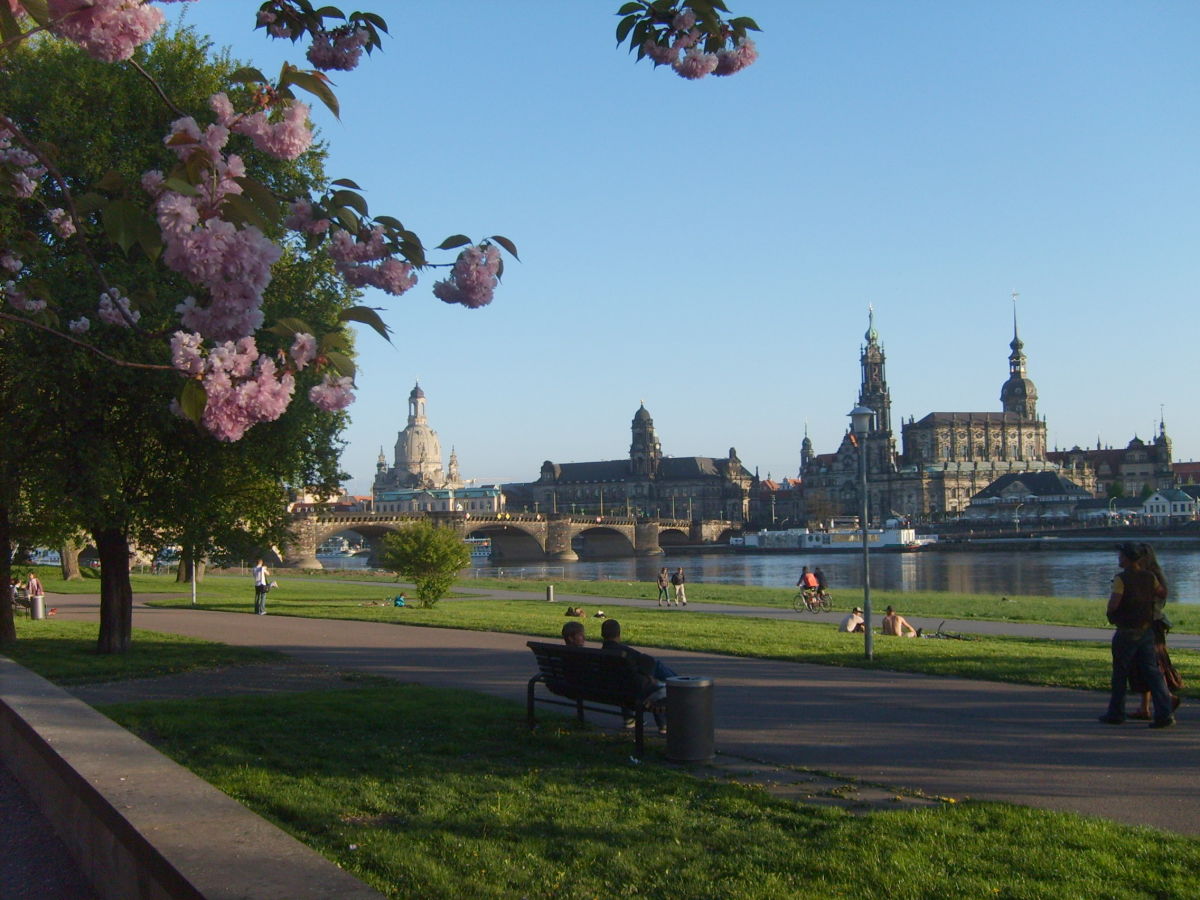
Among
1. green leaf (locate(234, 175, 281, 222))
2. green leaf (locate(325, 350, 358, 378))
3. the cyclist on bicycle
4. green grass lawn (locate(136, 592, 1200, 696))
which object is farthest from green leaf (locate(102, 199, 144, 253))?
the cyclist on bicycle

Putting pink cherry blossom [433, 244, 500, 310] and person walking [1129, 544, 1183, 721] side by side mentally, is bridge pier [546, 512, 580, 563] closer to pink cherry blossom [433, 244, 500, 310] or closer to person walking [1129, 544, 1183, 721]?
person walking [1129, 544, 1183, 721]

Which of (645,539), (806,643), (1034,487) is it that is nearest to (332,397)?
(806,643)

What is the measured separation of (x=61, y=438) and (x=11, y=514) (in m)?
4.53

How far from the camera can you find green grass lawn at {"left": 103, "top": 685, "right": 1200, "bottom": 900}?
5.50 m

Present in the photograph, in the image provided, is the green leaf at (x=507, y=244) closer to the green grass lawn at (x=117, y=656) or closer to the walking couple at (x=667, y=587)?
the green grass lawn at (x=117, y=656)

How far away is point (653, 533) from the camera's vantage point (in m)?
152

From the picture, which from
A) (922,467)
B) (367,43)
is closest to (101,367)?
(367,43)

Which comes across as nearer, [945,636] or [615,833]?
[615,833]

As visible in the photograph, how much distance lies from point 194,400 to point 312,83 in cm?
134

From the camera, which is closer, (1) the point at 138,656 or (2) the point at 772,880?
(2) the point at 772,880

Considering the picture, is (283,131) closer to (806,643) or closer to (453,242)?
(453,242)

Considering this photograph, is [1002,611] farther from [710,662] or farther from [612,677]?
[612,677]

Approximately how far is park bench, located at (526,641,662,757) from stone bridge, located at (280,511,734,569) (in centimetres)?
7080

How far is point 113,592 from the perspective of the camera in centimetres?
1712
